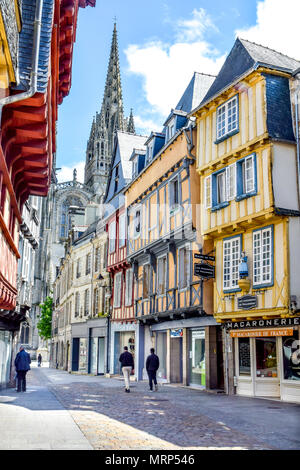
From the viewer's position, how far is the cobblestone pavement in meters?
7.38

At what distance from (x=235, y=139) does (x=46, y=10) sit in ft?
26.3

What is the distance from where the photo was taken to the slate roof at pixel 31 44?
26.7 ft

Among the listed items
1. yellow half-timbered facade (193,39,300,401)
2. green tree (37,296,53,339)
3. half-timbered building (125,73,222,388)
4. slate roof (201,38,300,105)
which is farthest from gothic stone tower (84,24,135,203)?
yellow half-timbered facade (193,39,300,401)

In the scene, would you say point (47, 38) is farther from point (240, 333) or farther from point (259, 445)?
point (240, 333)

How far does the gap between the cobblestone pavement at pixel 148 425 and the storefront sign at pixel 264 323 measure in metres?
2.50

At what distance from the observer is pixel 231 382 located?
15.4 metres

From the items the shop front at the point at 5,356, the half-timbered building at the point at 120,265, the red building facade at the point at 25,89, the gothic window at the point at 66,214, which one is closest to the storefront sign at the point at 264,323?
the red building facade at the point at 25,89

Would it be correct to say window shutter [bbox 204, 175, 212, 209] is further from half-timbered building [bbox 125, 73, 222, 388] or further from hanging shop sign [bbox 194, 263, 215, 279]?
hanging shop sign [bbox 194, 263, 215, 279]

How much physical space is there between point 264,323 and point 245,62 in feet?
26.3

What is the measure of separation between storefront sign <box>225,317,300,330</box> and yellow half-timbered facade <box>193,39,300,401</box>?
0.03 metres

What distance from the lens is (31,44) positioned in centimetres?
834

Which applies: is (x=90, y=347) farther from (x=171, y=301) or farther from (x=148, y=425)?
(x=148, y=425)

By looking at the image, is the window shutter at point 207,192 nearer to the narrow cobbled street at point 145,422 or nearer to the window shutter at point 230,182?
the window shutter at point 230,182
